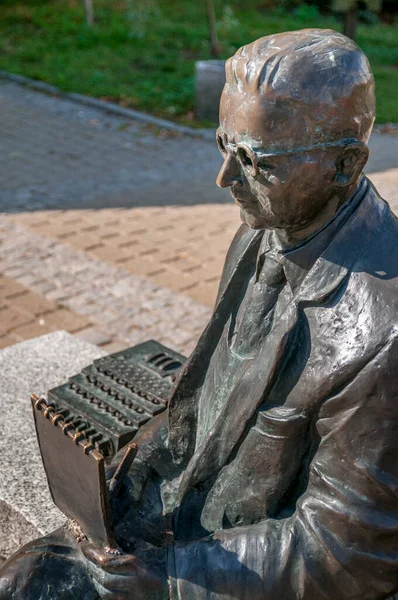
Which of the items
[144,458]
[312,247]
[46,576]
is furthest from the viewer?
[144,458]

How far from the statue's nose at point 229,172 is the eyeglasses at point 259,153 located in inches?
0.7

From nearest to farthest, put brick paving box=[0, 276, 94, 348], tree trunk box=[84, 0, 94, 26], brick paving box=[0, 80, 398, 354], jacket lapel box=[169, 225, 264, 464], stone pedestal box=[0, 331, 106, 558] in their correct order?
jacket lapel box=[169, 225, 264, 464]
stone pedestal box=[0, 331, 106, 558]
brick paving box=[0, 276, 94, 348]
brick paving box=[0, 80, 398, 354]
tree trunk box=[84, 0, 94, 26]

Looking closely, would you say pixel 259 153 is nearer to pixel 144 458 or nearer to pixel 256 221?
pixel 256 221

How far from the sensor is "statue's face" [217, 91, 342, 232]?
1.75 meters

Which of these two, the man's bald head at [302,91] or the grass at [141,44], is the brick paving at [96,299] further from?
the grass at [141,44]

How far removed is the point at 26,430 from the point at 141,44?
12.8m

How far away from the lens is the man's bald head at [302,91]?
1715 millimetres

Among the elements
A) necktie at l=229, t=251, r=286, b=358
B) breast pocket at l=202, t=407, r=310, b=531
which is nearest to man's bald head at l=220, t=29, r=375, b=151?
necktie at l=229, t=251, r=286, b=358

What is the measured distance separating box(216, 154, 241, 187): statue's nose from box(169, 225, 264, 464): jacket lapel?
345 millimetres

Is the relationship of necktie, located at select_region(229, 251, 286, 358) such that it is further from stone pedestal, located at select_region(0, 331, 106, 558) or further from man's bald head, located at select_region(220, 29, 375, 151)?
stone pedestal, located at select_region(0, 331, 106, 558)

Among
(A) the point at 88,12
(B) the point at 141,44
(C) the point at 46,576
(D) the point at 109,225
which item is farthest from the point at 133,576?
(A) the point at 88,12

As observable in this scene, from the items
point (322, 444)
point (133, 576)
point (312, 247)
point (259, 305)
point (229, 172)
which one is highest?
point (229, 172)

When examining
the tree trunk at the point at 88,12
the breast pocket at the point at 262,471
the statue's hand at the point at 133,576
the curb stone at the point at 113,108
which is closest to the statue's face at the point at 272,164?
the breast pocket at the point at 262,471

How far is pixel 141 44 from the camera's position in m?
15.1
